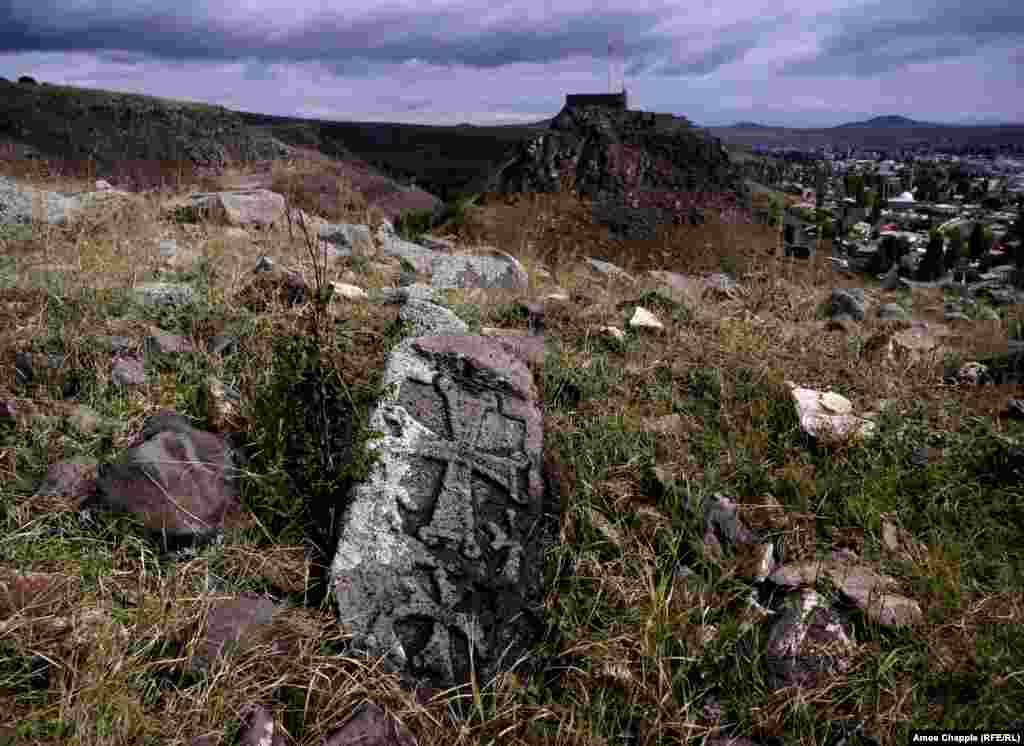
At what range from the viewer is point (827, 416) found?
3186 millimetres

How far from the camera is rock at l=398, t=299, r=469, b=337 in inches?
136

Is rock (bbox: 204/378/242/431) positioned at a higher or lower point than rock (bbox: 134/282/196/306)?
lower

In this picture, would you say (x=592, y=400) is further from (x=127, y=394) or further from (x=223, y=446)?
(x=127, y=394)

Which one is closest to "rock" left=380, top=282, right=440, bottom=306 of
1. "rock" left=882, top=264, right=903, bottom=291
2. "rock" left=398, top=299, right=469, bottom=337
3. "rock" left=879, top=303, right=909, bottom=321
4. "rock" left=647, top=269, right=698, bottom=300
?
"rock" left=398, top=299, right=469, bottom=337

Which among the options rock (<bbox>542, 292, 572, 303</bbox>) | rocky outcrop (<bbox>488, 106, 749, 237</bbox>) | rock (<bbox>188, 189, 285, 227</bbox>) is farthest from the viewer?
rocky outcrop (<bbox>488, 106, 749, 237</bbox>)

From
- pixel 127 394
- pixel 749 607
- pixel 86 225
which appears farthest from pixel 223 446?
pixel 86 225

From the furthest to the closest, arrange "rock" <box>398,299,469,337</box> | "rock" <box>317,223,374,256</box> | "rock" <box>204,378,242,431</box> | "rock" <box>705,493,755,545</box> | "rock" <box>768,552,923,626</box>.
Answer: "rock" <box>317,223,374,256</box>, "rock" <box>398,299,469,337</box>, "rock" <box>204,378,242,431</box>, "rock" <box>705,493,755,545</box>, "rock" <box>768,552,923,626</box>

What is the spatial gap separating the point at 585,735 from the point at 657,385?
1881mm

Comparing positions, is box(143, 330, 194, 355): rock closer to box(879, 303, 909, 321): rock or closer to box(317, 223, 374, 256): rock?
box(317, 223, 374, 256): rock

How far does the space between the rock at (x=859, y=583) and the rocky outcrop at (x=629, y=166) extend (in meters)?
5.49

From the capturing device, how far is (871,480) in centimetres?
288

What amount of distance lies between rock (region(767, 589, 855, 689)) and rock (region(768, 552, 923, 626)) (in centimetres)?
13

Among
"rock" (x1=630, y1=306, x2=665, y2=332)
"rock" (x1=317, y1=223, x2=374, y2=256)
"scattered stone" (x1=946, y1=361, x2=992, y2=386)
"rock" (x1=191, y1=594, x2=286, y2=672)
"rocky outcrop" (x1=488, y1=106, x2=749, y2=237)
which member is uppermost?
"rocky outcrop" (x1=488, y1=106, x2=749, y2=237)

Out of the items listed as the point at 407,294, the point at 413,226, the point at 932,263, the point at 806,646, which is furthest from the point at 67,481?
the point at 932,263
